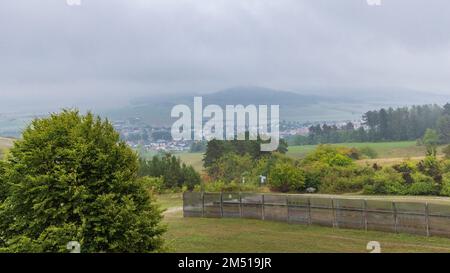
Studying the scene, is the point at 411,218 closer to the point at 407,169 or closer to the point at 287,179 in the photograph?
the point at 287,179

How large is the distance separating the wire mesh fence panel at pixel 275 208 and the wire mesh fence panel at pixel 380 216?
354cm

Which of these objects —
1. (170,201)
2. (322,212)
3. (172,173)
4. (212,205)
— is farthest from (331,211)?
(172,173)

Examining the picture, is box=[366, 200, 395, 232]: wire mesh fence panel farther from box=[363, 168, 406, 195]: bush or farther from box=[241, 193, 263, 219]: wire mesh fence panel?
box=[363, 168, 406, 195]: bush

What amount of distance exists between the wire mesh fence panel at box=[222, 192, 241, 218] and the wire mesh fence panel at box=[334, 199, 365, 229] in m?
4.78

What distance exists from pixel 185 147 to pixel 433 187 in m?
33.4

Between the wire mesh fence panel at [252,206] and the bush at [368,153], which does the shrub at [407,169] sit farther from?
the bush at [368,153]

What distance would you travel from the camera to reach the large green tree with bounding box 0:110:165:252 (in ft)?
24.5

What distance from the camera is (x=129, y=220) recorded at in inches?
300

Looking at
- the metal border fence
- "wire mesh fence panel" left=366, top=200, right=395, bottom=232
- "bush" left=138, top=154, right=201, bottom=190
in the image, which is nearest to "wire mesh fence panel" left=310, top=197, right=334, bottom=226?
the metal border fence

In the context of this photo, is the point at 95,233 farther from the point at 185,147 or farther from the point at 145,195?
the point at 185,147

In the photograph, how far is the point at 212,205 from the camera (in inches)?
850

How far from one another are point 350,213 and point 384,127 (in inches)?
2409
